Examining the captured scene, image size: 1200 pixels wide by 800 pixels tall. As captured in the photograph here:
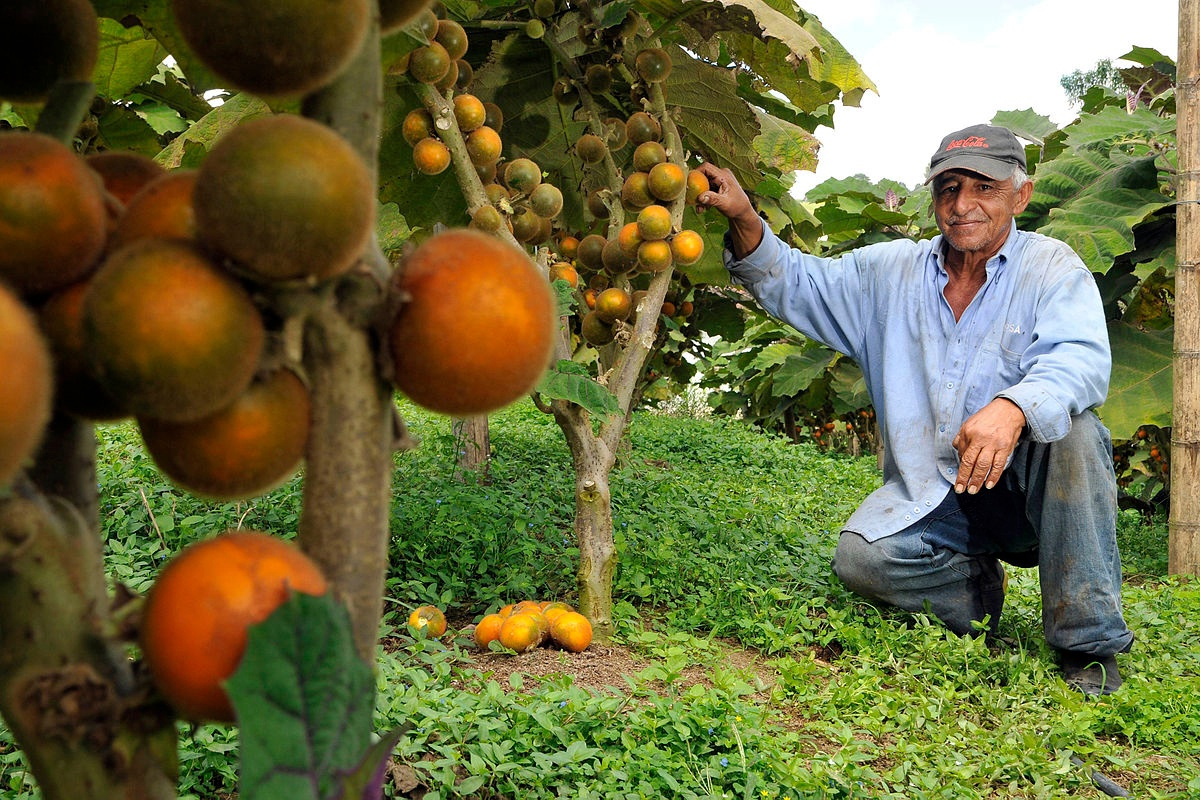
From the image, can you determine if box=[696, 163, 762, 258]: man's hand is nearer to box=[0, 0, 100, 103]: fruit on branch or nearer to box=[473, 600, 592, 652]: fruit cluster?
box=[473, 600, 592, 652]: fruit cluster

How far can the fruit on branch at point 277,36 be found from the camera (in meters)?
0.69

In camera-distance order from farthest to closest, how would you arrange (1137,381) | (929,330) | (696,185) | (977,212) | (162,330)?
1. (1137,381)
2. (929,330)
3. (977,212)
4. (696,185)
5. (162,330)

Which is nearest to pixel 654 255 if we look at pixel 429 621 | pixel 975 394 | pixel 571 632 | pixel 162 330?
pixel 571 632

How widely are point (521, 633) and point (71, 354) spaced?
9.04 feet

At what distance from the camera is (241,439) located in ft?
2.35

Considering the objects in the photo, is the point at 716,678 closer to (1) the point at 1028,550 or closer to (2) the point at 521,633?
(2) the point at 521,633

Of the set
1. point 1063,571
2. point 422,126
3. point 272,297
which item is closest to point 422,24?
point 422,126

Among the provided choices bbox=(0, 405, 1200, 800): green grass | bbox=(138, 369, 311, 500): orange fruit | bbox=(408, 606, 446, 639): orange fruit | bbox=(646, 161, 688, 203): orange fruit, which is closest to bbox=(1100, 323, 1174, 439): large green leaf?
bbox=(0, 405, 1200, 800): green grass

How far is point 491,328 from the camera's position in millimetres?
737

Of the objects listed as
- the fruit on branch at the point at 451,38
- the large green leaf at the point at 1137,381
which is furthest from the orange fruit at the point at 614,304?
the large green leaf at the point at 1137,381

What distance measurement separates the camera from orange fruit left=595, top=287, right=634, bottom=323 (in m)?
3.60

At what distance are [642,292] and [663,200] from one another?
0.40 m

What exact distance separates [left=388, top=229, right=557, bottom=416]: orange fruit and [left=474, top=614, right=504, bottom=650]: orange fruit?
2761 mm

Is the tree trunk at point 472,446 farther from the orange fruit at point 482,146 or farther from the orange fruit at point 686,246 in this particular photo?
the orange fruit at point 482,146
